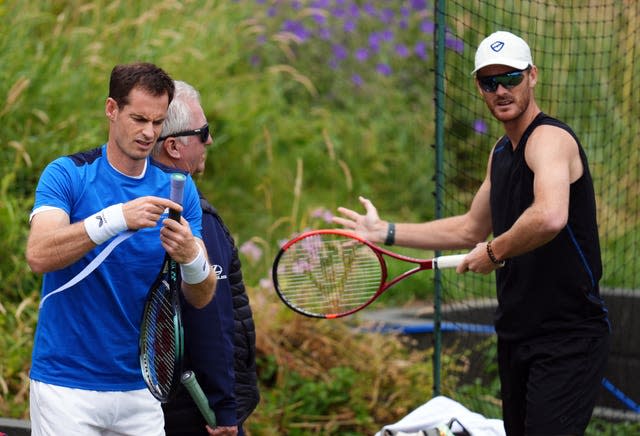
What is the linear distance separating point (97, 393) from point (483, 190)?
1943 mm

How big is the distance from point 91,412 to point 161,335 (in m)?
0.34

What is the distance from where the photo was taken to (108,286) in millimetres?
3832

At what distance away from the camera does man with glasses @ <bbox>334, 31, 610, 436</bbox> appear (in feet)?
14.3

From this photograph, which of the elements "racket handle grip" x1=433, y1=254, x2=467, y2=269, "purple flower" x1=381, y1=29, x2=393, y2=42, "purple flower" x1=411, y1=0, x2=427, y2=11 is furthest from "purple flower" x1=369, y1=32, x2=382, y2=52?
"racket handle grip" x1=433, y1=254, x2=467, y2=269

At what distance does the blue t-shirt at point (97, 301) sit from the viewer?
12.5ft

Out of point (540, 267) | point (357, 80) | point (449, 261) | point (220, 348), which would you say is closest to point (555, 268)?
point (540, 267)

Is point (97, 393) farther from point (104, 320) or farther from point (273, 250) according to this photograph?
point (273, 250)

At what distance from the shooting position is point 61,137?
716 cm

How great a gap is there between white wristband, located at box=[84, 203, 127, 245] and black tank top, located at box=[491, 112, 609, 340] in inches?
65.6

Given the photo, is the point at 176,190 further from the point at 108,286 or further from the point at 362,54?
the point at 362,54

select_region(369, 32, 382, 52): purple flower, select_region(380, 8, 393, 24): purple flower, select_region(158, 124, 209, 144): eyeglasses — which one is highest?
select_region(380, 8, 393, 24): purple flower

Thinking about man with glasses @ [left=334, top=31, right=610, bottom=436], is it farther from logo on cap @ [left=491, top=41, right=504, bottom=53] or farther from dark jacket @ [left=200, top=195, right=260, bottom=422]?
dark jacket @ [left=200, top=195, right=260, bottom=422]

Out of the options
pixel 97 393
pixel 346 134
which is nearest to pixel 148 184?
pixel 97 393

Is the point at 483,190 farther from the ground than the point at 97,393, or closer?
farther from the ground
